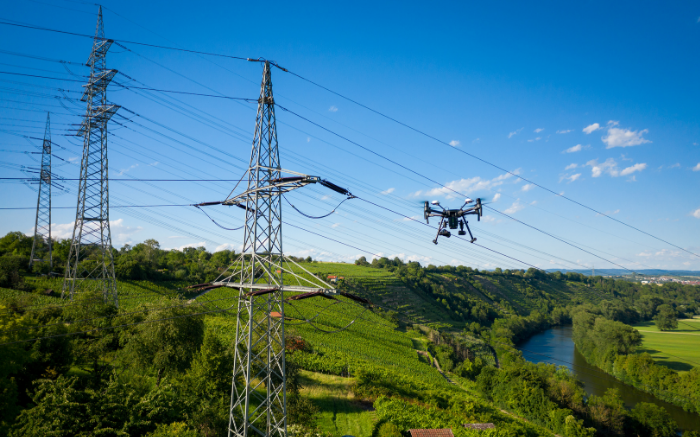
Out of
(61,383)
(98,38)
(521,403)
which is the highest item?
(98,38)

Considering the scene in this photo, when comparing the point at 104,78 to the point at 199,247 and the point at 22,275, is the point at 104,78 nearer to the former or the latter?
the point at 22,275

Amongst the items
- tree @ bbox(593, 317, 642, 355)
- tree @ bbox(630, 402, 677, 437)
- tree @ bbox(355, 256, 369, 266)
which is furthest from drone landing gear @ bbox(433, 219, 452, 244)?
tree @ bbox(355, 256, 369, 266)

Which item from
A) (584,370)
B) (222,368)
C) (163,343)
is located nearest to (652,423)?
(584,370)

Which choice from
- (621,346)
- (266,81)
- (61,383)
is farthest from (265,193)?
(621,346)

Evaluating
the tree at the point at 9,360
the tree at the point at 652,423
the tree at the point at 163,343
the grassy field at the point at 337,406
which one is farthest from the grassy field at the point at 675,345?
the tree at the point at 9,360

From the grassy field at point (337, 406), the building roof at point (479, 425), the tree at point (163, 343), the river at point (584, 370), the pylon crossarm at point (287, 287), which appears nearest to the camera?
the pylon crossarm at point (287, 287)

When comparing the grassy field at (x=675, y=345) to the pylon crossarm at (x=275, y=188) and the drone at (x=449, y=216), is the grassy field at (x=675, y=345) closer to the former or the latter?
the drone at (x=449, y=216)
